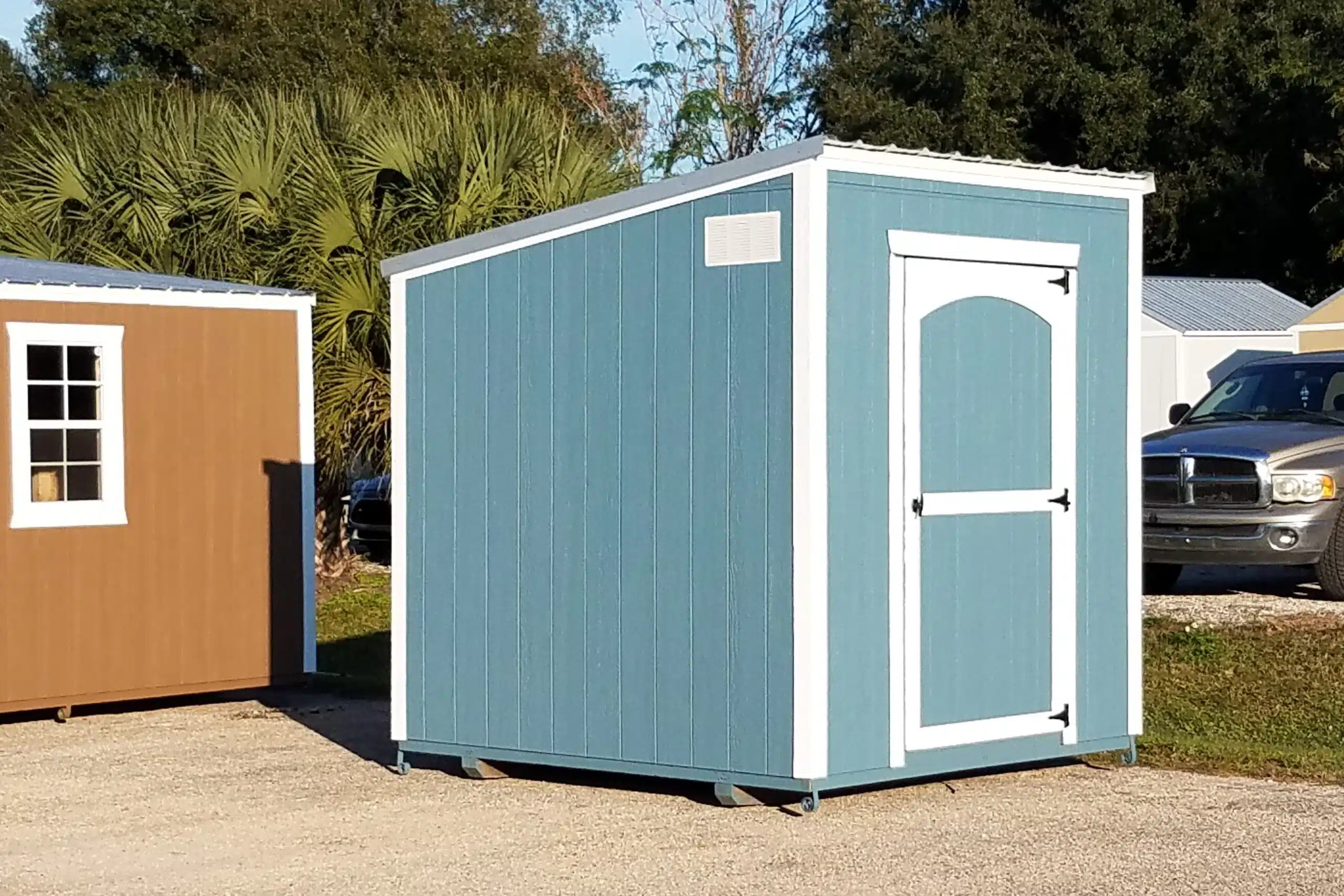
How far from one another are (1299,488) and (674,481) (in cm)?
667

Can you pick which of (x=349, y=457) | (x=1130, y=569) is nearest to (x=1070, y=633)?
(x=1130, y=569)

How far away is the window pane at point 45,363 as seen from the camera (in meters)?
11.5

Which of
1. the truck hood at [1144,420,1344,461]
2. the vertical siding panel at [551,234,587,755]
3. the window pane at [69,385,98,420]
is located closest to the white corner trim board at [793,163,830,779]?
the vertical siding panel at [551,234,587,755]

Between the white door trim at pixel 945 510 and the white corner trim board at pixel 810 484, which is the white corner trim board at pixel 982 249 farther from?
the white corner trim board at pixel 810 484

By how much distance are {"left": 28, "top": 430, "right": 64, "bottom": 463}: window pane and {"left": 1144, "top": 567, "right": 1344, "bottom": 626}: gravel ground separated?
6927mm

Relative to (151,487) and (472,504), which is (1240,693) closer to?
(472,504)

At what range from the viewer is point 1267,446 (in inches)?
538

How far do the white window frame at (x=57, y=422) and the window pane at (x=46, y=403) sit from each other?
0.19 ft

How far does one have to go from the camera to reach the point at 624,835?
7.59m

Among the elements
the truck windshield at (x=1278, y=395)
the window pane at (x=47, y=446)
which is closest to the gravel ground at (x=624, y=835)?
the window pane at (x=47, y=446)

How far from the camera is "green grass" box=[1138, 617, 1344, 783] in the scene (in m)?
9.01

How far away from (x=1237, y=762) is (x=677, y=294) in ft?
10.8

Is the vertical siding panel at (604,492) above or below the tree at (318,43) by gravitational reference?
below

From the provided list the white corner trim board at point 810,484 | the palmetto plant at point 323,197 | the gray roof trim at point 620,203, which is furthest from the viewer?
the palmetto plant at point 323,197
